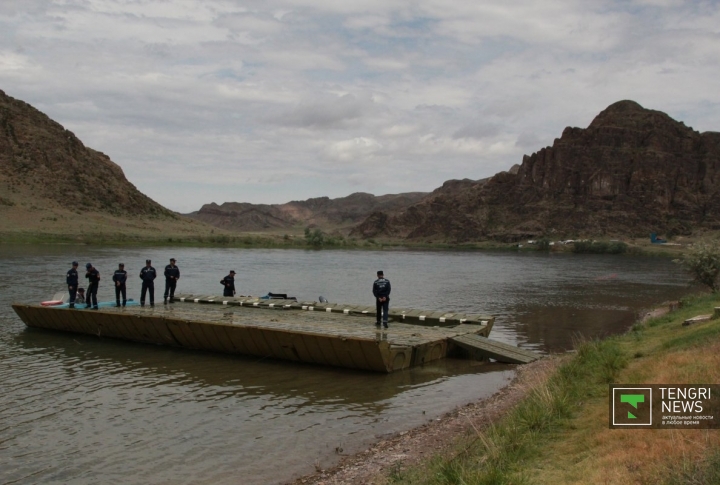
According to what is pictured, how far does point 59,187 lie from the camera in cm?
12975

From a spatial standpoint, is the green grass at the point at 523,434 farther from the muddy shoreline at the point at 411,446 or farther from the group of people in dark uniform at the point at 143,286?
the group of people in dark uniform at the point at 143,286

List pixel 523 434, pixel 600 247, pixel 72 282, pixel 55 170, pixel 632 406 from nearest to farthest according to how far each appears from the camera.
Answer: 1. pixel 632 406
2. pixel 523 434
3. pixel 72 282
4. pixel 55 170
5. pixel 600 247

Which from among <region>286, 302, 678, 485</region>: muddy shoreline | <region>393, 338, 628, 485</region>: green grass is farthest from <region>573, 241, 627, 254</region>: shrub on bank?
<region>393, 338, 628, 485</region>: green grass

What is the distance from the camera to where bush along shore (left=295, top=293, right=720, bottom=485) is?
714 cm

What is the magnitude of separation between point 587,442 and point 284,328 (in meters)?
13.5

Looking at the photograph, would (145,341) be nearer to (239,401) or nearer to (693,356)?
(239,401)

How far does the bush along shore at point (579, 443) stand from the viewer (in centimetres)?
714

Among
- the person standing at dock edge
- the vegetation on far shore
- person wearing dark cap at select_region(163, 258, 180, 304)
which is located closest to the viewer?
the person standing at dock edge

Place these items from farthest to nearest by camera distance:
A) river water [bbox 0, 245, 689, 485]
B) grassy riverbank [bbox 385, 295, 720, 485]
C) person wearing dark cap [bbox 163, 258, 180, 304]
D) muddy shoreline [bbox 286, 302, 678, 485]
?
person wearing dark cap [bbox 163, 258, 180, 304] < river water [bbox 0, 245, 689, 485] < muddy shoreline [bbox 286, 302, 678, 485] < grassy riverbank [bbox 385, 295, 720, 485]

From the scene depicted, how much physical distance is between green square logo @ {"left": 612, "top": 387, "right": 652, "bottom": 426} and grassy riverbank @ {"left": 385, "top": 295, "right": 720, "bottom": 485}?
23cm

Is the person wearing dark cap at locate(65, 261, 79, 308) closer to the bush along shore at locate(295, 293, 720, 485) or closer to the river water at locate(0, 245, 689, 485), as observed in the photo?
the river water at locate(0, 245, 689, 485)

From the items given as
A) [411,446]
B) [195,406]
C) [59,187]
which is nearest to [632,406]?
[411,446]

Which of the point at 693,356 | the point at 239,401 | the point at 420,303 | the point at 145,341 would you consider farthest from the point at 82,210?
the point at 693,356

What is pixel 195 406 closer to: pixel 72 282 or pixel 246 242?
pixel 72 282
